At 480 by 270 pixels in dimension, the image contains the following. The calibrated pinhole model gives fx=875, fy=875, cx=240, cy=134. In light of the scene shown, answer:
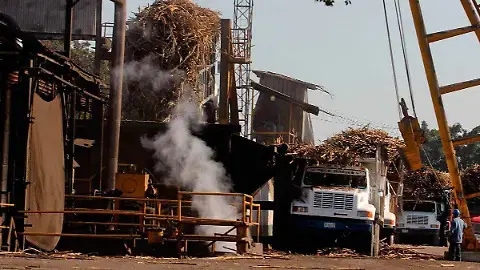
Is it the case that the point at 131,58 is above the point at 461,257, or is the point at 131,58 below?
above

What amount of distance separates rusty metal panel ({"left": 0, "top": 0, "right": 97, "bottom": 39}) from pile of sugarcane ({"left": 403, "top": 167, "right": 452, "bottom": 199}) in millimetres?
15790

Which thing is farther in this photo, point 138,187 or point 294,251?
point 294,251

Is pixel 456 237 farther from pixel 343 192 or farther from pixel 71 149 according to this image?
pixel 71 149

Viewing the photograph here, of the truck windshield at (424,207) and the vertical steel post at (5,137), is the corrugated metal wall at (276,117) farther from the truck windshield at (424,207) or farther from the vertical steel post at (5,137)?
the vertical steel post at (5,137)

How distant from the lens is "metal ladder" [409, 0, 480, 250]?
82.1 ft

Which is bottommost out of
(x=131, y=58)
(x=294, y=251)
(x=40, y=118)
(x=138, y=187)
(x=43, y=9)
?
(x=294, y=251)

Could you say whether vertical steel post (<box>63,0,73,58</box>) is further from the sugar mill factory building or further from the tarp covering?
the sugar mill factory building

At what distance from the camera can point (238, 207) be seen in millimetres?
24250

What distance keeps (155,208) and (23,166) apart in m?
4.19

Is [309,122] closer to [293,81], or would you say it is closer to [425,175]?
[293,81]

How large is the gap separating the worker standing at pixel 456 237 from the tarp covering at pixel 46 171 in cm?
1041

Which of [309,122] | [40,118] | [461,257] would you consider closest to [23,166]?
[40,118]

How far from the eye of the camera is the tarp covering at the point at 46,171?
770 inches

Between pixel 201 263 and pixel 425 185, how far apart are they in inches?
947
